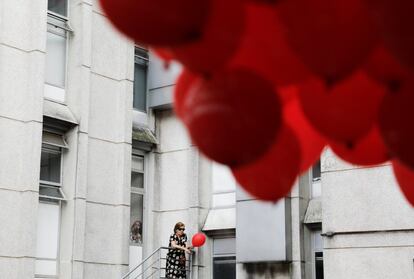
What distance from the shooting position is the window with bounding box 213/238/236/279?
16906 mm

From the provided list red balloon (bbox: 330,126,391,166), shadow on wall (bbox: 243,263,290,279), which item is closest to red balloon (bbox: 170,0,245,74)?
red balloon (bbox: 330,126,391,166)

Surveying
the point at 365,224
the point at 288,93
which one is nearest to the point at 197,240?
the point at 365,224

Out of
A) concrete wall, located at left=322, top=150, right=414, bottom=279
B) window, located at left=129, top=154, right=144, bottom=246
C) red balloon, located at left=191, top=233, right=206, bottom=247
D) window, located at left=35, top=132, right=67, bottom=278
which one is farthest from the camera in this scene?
window, located at left=129, top=154, right=144, bottom=246

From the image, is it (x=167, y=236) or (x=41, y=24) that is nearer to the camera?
(x=41, y=24)

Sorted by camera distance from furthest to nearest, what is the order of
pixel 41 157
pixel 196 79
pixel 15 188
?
pixel 41 157 < pixel 15 188 < pixel 196 79

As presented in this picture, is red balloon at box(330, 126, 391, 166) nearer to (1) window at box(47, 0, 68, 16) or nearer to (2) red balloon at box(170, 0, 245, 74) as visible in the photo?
(2) red balloon at box(170, 0, 245, 74)

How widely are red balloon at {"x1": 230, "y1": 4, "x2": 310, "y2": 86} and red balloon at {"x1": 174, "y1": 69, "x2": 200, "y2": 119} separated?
5.3 inches

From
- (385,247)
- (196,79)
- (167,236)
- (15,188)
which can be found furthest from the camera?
(167,236)

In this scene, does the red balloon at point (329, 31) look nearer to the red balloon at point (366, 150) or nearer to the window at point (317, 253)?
A: the red balloon at point (366, 150)

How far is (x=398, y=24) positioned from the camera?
1715 millimetres

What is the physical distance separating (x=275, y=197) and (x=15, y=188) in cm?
1323

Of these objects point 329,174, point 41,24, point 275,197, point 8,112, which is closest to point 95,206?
point 8,112

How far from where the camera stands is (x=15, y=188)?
48.7ft

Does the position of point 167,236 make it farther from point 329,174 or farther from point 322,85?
point 322,85
